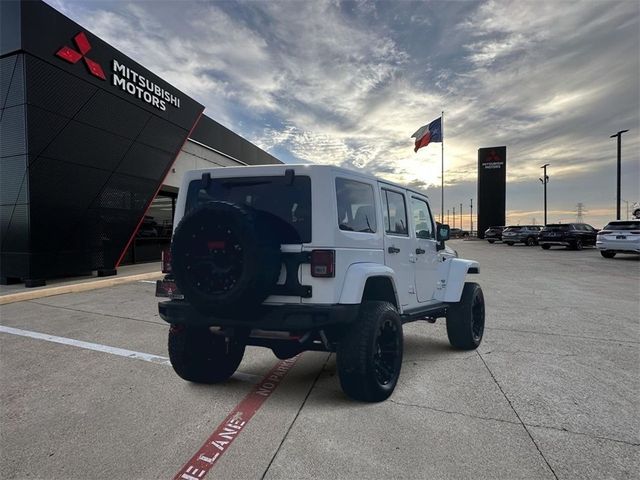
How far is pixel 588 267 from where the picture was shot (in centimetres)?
1527

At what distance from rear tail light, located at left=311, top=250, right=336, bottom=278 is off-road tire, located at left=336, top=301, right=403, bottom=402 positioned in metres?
0.55

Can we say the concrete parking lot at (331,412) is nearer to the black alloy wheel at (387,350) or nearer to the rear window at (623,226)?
the black alloy wheel at (387,350)

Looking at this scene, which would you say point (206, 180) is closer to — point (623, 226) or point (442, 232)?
point (442, 232)

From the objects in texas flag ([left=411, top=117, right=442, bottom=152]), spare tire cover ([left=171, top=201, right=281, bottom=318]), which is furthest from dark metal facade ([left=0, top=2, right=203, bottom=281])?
texas flag ([left=411, top=117, right=442, bottom=152])

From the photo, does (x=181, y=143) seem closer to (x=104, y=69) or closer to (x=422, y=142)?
(x=104, y=69)

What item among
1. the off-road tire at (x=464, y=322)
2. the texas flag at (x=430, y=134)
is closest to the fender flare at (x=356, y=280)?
the off-road tire at (x=464, y=322)

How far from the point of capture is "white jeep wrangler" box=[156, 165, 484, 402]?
10.3 feet

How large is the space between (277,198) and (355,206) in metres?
0.73

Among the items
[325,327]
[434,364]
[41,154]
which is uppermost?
[41,154]

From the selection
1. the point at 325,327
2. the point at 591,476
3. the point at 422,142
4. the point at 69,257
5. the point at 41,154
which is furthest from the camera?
the point at 422,142

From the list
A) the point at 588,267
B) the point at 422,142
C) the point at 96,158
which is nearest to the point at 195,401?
the point at 96,158

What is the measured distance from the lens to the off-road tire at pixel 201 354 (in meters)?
3.90

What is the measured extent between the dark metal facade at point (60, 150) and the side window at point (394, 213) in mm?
9467

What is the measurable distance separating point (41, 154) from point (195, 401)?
30.2 feet
